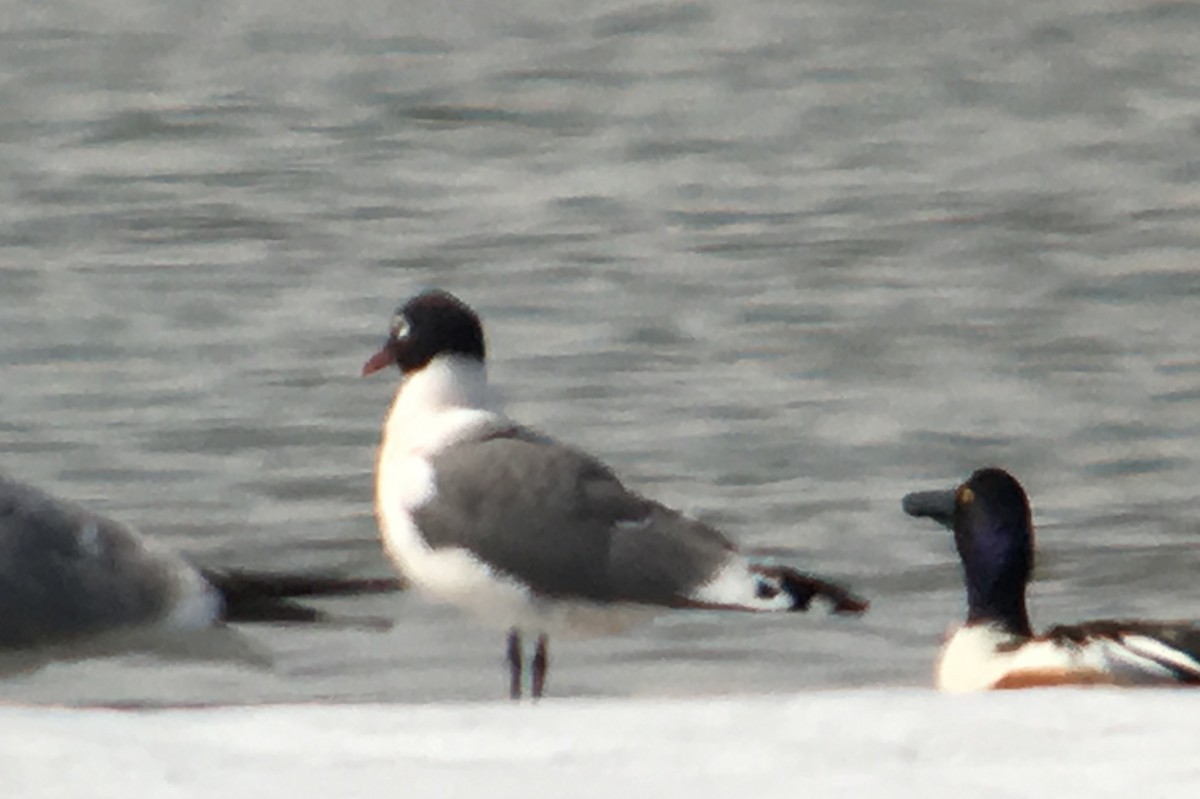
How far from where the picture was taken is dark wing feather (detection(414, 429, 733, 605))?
21.4 feet

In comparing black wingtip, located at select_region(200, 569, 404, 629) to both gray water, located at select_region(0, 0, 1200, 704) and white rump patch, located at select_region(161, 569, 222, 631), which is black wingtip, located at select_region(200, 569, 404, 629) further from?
gray water, located at select_region(0, 0, 1200, 704)

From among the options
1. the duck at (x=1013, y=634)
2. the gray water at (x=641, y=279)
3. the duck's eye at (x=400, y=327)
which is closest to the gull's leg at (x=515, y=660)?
the gray water at (x=641, y=279)

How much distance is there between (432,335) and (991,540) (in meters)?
1.39

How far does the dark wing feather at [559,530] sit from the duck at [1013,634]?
566 millimetres

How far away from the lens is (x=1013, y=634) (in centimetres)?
658

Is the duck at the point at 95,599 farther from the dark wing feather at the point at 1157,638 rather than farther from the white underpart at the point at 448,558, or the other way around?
the dark wing feather at the point at 1157,638

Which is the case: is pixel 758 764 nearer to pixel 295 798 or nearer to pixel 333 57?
pixel 295 798

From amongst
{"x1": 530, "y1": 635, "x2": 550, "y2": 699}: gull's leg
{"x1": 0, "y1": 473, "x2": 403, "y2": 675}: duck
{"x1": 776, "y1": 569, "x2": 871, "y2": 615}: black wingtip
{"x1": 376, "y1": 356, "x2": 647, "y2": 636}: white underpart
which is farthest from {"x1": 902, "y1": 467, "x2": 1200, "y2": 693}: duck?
{"x1": 0, "y1": 473, "x2": 403, "y2": 675}: duck

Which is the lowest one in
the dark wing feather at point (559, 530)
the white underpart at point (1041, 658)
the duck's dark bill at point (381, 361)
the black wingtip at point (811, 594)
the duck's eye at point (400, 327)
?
the white underpart at point (1041, 658)

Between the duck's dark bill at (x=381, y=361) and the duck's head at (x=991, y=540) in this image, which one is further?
the duck's dark bill at (x=381, y=361)

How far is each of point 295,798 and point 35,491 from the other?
4.31 meters

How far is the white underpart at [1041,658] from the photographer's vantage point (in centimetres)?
581

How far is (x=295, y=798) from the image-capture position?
2686 millimetres

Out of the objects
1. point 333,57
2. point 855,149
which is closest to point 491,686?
point 855,149
